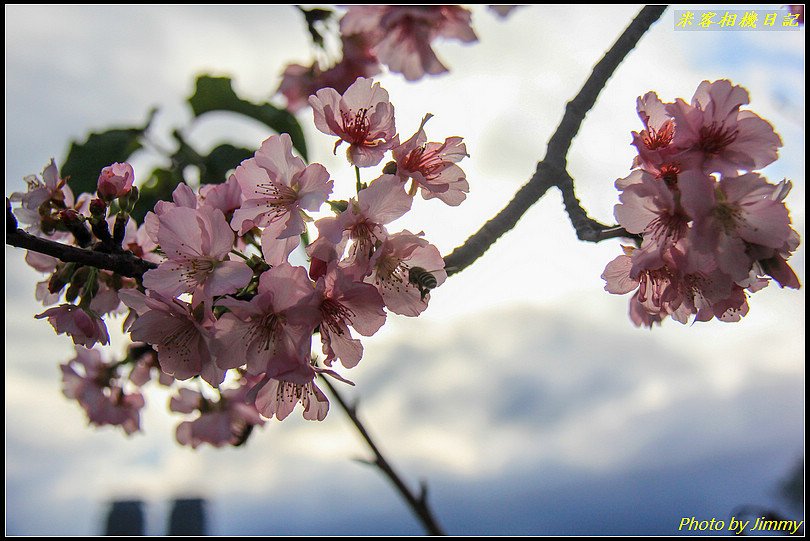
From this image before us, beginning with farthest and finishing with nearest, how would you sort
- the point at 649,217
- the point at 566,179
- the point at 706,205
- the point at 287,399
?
the point at 566,179
the point at 287,399
the point at 649,217
the point at 706,205

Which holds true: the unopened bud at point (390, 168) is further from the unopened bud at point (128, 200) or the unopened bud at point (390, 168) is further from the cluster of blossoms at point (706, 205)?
the unopened bud at point (128, 200)

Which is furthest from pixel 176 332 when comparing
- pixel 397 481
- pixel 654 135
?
pixel 654 135

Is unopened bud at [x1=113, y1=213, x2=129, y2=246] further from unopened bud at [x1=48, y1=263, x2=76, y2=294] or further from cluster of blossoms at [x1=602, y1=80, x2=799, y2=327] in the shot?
cluster of blossoms at [x1=602, y1=80, x2=799, y2=327]

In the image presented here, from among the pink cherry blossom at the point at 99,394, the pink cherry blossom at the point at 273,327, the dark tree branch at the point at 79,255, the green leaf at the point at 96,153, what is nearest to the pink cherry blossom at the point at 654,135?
the pink cherry blossom at the point at 273,327

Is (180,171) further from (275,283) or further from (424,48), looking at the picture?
(275,283)

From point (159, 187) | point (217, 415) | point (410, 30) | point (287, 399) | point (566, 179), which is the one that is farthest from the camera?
point (217, 415)

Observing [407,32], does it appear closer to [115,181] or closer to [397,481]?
[115,181]

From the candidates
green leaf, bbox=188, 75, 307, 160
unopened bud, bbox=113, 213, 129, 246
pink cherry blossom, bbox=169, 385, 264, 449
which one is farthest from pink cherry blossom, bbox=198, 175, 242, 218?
pink cherry blossom, bbox=169, 385, 264, 449
